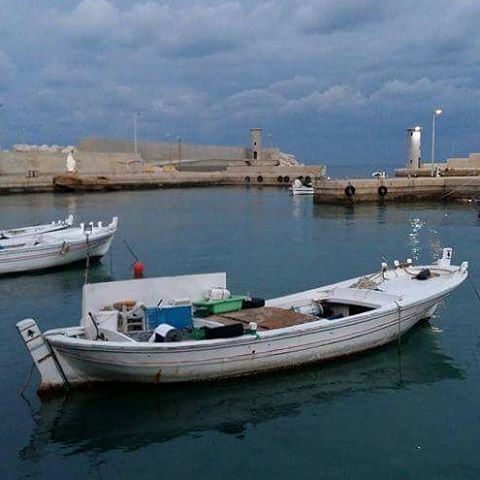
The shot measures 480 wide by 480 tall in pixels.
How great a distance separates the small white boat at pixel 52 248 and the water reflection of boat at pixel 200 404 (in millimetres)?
12613

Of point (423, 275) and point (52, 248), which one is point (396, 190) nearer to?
point (52, 248)

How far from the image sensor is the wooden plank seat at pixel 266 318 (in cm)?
1148

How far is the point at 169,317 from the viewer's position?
455 inches

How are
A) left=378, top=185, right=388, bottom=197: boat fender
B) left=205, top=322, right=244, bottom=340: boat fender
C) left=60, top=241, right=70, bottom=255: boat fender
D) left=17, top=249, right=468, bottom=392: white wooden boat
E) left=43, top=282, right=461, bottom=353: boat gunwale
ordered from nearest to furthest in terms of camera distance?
left=43, top=282, right=461, bottom=353: boat gunwale, left=17, top=249, right=468, bottom=392: white wooden boat, left=205, top=322, right=244, bottom=340: boat fender, left=60, top=241, right=70, bottom=255: boat fender, left=378, top=185, right=388, bottom=197: boat fender

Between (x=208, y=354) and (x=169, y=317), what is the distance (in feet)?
4.14

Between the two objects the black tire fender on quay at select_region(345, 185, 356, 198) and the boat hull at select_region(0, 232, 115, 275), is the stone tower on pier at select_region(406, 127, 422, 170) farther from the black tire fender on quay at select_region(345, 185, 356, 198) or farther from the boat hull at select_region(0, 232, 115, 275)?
the boat hull at select_region(0, 232, 115, 275)

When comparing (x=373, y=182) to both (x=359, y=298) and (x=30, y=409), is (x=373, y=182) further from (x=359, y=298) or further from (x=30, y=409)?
(x=30, y=409)

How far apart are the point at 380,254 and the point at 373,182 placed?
972 inches

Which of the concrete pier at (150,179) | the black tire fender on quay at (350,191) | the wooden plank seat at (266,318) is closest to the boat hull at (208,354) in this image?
the wooden plank seat at (266,318)

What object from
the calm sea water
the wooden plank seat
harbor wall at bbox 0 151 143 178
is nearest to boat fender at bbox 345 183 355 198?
the calm sea water

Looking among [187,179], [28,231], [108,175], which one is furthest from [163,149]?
[28,231]

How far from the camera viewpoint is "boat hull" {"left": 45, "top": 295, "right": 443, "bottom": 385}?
33.4 ft

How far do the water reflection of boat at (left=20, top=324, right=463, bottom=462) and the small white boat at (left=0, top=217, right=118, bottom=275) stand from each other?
1261 cm

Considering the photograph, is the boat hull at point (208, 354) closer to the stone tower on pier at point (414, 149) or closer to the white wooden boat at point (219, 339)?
the white wooden boat at point (219, 339)
